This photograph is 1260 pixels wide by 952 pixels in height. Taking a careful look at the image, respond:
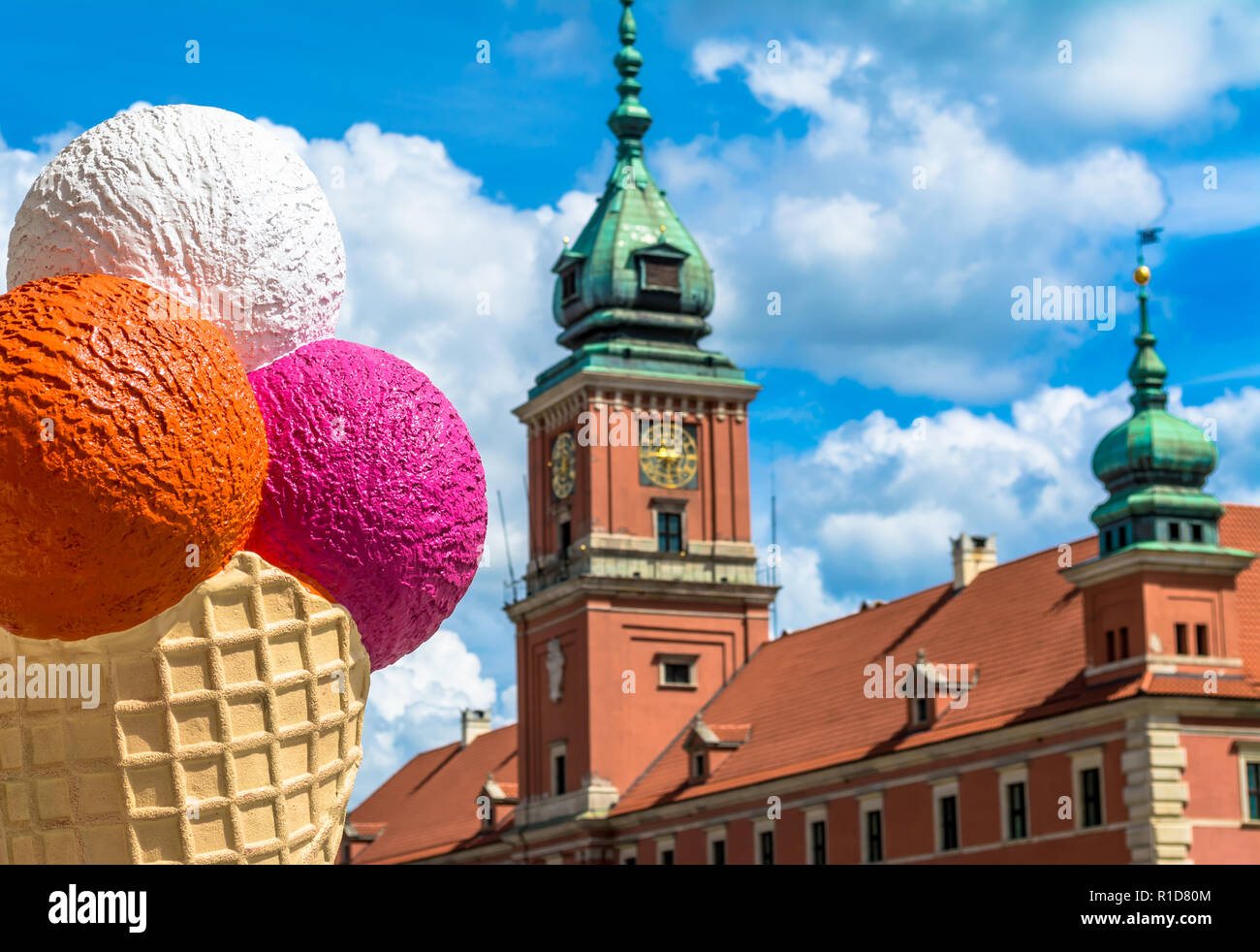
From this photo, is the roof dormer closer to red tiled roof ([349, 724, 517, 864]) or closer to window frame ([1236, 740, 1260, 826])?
red tiled roof ([349, 724, 517, 864])

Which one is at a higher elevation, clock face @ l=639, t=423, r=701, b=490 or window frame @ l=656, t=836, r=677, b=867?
clock face @ l=639, t=423, r=701, b=490

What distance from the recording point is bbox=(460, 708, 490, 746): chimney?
221ft

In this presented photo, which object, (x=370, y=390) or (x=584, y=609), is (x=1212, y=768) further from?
(x=370, y=390)

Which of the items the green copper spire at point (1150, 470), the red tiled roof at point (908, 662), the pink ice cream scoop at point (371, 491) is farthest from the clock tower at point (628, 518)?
the pink ice cream scoop at point (371, 491)

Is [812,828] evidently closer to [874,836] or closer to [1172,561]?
[874,836]

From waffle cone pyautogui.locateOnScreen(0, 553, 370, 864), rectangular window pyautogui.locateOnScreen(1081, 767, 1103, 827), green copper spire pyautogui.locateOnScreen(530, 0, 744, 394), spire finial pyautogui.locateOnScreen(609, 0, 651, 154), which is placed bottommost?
waffle cone pyautogui.locateOnScreen(0, 553, 370, 864)

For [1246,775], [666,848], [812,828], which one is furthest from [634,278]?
[1246,775]

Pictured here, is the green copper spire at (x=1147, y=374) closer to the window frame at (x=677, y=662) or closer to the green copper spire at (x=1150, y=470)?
the green copper spire at (x=1150, y=470)

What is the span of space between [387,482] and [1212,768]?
3038 centimetres

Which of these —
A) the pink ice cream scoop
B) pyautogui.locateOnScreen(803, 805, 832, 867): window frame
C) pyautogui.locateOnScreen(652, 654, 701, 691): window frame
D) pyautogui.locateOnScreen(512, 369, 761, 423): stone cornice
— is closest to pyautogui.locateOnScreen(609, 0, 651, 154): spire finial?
pyautogui.locateOnScreen(512, 369, 761, 423): stone cornice

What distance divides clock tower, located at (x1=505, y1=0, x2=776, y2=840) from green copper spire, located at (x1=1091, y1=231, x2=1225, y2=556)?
1733cm

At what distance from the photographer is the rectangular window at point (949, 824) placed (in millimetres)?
38094

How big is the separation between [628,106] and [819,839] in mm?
22587
